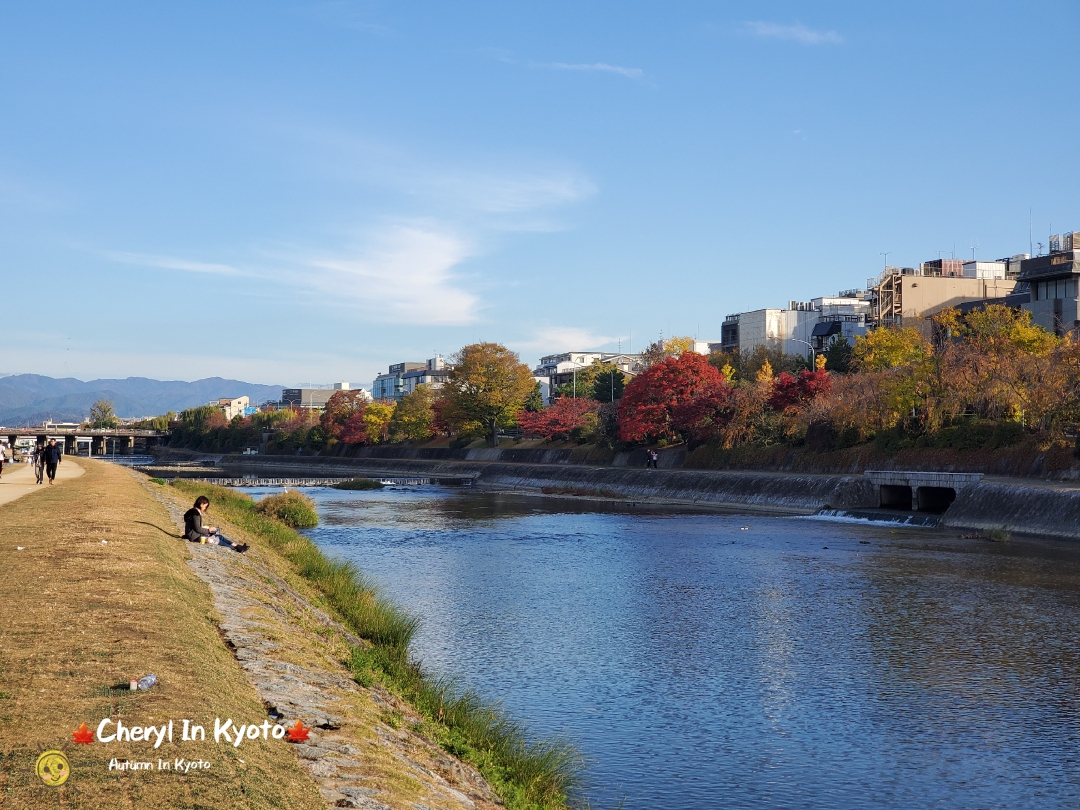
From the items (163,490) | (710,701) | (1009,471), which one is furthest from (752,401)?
(710,701)

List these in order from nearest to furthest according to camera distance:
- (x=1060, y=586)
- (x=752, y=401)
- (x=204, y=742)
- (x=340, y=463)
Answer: (x=204, y=742) < (x=1060, y=586) < (x=752, y=401) < (x=340, y=463)

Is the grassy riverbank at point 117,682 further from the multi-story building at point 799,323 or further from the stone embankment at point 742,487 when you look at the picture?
the multi-story building at point 799,323

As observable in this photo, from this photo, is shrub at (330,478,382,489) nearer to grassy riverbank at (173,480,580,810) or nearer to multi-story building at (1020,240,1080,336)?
multi-story building at (1020,240,1080,336)

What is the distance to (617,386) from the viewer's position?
116 metres

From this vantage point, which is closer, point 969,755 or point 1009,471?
point 969,755

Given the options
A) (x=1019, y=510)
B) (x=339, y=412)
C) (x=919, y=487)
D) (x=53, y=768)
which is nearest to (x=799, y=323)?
(x=339, y=412)

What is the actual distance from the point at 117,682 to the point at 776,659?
12.8 meters

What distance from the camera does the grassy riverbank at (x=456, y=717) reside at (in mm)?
11086

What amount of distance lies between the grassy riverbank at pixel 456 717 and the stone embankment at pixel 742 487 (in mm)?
26999

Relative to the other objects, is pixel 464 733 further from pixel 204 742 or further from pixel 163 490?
pixel 163 490

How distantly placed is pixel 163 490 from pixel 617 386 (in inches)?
2974

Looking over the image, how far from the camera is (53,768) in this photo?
6625mm

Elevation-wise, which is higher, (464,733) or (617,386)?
(617,386)

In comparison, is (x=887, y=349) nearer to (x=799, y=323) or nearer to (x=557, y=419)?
(x=557, y=419)
